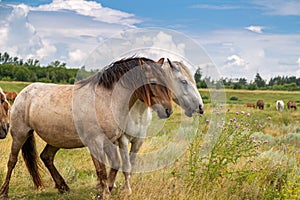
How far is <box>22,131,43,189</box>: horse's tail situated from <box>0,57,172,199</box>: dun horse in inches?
25.2

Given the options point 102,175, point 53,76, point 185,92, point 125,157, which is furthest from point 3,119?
point 53,76

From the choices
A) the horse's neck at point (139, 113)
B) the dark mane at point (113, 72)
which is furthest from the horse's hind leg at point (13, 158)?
the horse's neck at point (139, 113)

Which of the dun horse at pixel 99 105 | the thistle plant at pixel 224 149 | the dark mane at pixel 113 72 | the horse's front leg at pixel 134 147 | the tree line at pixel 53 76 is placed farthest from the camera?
the tree line at pixel 53 76

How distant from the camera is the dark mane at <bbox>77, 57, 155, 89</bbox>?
195 inches

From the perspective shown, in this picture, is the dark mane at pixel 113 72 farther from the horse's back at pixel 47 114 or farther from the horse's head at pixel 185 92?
the horse's head at pixel 185 92

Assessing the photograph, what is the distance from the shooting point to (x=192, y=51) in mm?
5637

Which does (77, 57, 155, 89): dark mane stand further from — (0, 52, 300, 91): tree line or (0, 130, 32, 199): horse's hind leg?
(0, 52, 300, 91): tree line

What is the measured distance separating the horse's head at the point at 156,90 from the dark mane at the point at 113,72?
0.47ft

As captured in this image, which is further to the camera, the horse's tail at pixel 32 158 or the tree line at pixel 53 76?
the tree line at pixel 53 76

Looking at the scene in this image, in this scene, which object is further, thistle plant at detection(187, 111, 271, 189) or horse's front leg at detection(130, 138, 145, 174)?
horse's front leg at detection(130, 138, 145, 174)

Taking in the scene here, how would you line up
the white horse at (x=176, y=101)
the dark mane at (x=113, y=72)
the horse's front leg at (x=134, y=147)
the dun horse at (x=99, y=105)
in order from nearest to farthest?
the dun horse at (x=99, y=105), the dark mane at (x=113, y=72), the white horse at (x=176, y=101), the horse's front leg at (x=134, y=147)

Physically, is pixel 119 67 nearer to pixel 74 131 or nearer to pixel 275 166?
pixel 74 131

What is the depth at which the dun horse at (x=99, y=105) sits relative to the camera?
4766 millimetres

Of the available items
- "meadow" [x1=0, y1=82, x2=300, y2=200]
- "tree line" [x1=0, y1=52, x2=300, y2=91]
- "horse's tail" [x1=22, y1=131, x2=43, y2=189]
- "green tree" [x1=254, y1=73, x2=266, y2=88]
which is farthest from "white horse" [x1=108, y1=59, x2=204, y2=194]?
"green tree" [x1=254, y1=73, x2=266, y2=88]
